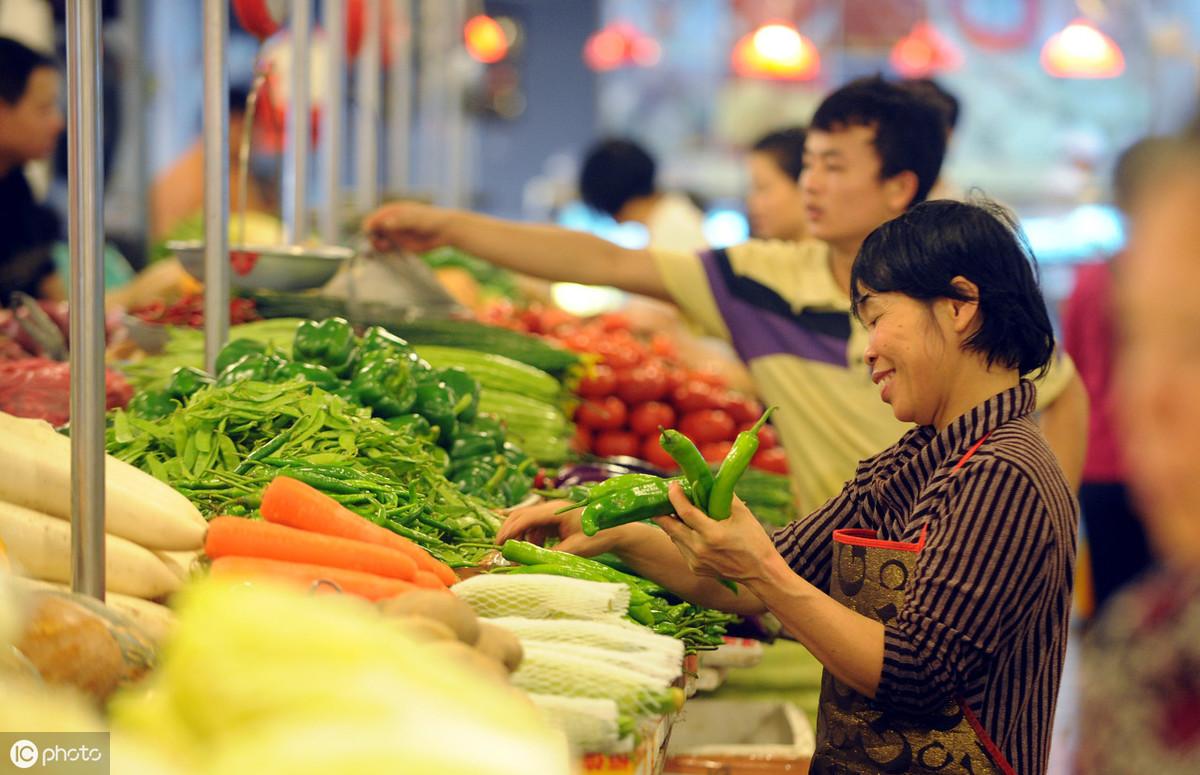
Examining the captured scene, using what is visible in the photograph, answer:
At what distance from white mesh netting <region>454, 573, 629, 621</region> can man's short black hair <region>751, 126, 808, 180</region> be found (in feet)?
12.6

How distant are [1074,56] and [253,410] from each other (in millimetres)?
11959

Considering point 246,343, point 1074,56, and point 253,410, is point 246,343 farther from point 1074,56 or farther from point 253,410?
point 1074,56

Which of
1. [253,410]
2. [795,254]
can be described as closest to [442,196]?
[795,254]

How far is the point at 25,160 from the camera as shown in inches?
214

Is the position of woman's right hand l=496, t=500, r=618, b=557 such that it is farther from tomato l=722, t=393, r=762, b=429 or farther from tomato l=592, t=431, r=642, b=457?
tomato l=722, t=393, r=762, b=429

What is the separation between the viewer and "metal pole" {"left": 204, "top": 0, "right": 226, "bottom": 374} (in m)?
3.44

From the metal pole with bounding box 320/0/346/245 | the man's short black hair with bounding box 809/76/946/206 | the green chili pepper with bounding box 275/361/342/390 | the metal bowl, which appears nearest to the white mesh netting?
the green chili pepper with bounding box 275/361/342/390

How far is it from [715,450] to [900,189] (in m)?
1.36

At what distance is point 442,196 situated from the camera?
10.2 meters

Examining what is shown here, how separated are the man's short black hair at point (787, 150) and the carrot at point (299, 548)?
3.98 m

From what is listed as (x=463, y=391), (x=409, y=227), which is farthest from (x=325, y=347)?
(x=409, y=227)

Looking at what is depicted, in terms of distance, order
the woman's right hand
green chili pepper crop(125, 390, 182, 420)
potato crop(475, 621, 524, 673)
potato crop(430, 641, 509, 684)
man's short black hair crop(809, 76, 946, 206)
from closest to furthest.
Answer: potato crop(430, 641, 509, 684) → potato crop(475, 621, 524, 673) → the woman's right hand → green chili pepper crop(125, 390, 182, 420) → man's short black hair crop(809, 76, 946, 206)

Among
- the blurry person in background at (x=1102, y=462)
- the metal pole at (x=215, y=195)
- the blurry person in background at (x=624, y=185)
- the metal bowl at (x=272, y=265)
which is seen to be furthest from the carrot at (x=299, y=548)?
the blurry person in background at (x=624, y=185)

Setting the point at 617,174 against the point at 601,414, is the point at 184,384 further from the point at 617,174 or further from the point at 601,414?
the point at 617,174
